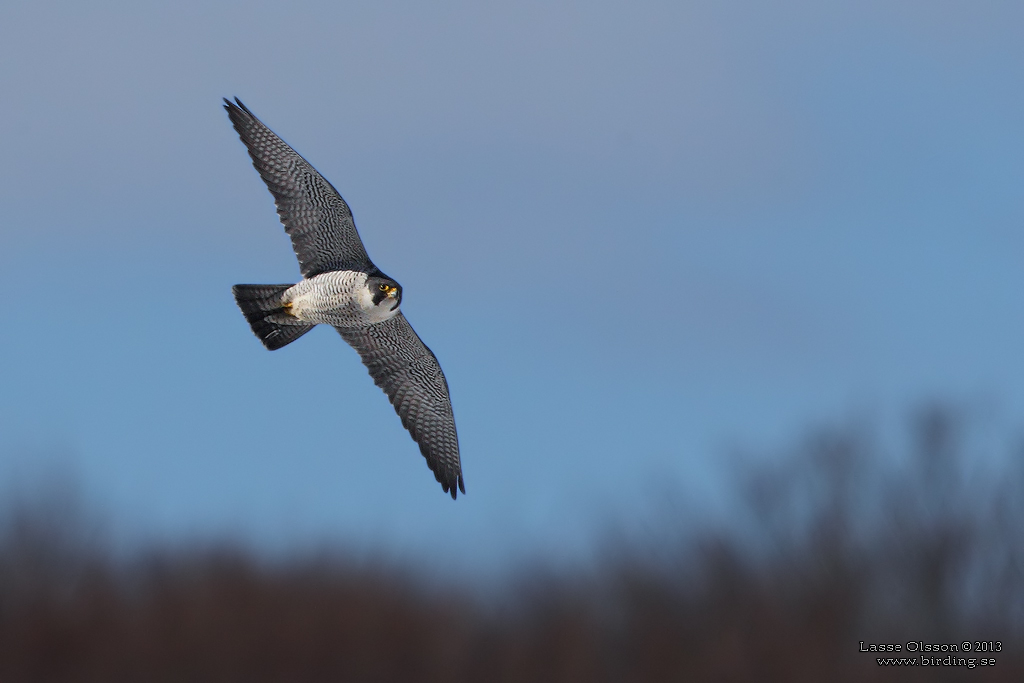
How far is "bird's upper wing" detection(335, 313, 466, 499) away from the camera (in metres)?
11.9

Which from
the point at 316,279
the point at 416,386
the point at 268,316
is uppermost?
the point at 316,279

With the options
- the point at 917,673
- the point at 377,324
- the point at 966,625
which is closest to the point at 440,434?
the point at 377,324

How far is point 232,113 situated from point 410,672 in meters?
13.8

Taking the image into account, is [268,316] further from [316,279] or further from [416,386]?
[416,386]

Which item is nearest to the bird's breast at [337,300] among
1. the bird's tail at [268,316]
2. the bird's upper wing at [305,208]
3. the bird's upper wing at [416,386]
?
the bird's tail at [268,316]

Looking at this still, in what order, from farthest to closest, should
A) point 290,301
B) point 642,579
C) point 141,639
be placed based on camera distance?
point 642,579 < point 141,639 < point 290,301

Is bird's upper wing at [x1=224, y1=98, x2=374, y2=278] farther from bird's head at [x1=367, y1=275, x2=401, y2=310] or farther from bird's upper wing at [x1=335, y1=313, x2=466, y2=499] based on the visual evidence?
bird's upper wing at [x1=335, y1=313, x2=466, y2=499]

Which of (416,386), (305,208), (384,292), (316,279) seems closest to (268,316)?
(316,279)

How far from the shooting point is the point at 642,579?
26281 mm

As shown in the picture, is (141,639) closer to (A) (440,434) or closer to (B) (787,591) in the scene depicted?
(B) (787,591)

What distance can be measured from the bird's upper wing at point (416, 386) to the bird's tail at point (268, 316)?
0.56m

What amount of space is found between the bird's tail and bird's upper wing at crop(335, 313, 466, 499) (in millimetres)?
557

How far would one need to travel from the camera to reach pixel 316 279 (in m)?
11.0

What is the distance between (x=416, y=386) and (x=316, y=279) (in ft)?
5.32
